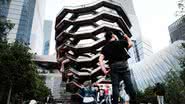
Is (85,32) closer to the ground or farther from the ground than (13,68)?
farther from the ground

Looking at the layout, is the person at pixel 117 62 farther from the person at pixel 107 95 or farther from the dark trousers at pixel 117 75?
the person at pixel 107 95

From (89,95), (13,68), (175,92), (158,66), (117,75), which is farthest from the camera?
(158,66)

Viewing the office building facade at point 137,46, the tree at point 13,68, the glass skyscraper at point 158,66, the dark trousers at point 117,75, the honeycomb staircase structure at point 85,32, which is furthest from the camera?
the office building facade at point 137,46

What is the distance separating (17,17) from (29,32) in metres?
10.8

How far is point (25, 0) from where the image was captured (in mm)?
102875

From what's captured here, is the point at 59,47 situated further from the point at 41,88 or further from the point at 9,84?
the point at 9,84

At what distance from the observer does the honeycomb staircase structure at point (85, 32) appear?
51.9 meters

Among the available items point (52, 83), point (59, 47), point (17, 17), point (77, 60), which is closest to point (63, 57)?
point (59, 47)

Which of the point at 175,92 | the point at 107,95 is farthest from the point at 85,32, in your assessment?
the point at 107,95

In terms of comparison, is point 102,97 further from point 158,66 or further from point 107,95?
point 158,66

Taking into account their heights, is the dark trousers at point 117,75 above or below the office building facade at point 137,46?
below

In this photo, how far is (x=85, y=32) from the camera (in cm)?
5194

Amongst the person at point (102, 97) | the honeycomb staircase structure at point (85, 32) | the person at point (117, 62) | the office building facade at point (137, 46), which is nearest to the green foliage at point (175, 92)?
the honeycomb staircase structure at point (85, 32)

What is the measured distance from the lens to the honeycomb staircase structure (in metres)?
51.9
